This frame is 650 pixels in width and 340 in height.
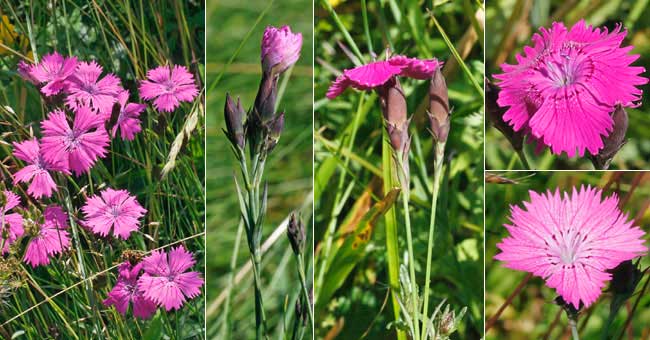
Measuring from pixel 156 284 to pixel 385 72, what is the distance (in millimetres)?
442

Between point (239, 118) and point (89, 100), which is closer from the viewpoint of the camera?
point (239, 118)

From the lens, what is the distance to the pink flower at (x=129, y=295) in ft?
3.38

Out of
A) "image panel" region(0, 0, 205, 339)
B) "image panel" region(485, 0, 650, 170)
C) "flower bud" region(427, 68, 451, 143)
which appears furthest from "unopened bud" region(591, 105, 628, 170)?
"image panel" region(0, 0, 205, 339)

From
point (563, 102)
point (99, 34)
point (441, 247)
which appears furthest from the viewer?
point (99, 34)

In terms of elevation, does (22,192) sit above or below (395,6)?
below

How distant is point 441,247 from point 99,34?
0.55 meters

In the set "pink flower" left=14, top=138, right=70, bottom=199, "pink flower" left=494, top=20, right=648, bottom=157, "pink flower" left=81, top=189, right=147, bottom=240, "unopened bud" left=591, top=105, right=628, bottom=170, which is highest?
"pink flower" left=494, top=20, right=648, bottom=157

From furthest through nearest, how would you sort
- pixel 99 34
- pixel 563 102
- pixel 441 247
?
pixel 99 34 < pixel 441 247 < pixel 563 102

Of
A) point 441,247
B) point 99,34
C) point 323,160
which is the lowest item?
point 441,247

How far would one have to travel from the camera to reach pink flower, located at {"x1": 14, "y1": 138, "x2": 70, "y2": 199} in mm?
1064

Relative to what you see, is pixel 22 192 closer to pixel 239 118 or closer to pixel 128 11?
pixel 128 11

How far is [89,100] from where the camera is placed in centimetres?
105

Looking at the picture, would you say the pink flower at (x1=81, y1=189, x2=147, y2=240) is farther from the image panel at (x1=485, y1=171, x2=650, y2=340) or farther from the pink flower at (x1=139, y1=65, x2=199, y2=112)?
the image panel at (x1=485, y1=171, x2=650, y2=340)

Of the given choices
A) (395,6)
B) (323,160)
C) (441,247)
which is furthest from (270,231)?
(395,6)
